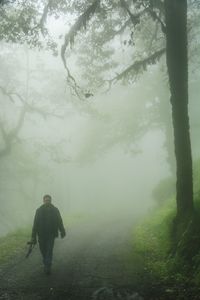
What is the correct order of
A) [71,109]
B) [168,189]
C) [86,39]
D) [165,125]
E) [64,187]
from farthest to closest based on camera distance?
[64,187]
[71,109]
[165,125]
[168,189]
[86,39]

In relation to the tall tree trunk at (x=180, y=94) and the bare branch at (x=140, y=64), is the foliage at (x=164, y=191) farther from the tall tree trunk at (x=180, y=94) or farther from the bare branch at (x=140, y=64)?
the tall tree trunk at (x=180, y=94)

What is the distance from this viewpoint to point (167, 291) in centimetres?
936

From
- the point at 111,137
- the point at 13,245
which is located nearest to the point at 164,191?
the point at 111,137

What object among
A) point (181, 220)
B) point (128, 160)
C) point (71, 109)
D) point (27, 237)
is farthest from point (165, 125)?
point (128, 160)

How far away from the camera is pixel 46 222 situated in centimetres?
1271

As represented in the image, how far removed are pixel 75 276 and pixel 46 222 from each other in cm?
203

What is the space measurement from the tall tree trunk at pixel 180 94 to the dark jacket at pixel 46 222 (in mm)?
3667

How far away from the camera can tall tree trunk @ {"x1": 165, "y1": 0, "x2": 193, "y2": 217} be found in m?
13.3

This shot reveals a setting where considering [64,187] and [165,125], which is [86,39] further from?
[64,187]

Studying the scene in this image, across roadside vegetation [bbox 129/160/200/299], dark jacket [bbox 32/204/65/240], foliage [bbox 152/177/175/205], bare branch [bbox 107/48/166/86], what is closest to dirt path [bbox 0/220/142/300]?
roadside vegetation [bbox 129/160/200/299]

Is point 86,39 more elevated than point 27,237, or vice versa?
point 86,39

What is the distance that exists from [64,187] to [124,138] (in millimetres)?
34921

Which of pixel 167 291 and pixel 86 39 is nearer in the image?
pixel 167 291

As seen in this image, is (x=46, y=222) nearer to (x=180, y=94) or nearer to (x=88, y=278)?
(x=88, y=278)
